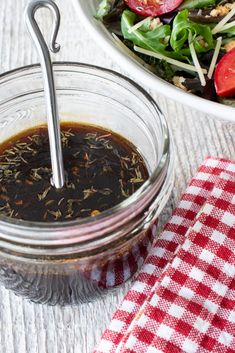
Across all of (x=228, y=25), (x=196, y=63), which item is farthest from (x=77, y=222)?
(x=228, y=25)

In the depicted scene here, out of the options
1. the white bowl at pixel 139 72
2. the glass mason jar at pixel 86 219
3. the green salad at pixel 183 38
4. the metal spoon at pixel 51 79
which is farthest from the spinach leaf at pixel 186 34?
the metal spoon at pixel 51 79

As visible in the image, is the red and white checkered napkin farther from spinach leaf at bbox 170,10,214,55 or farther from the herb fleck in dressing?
spinach leaf at bbox 170,10,214,55

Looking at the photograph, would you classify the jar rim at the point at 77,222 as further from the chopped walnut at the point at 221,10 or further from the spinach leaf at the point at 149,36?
the chopped walnut at the point at 221,10

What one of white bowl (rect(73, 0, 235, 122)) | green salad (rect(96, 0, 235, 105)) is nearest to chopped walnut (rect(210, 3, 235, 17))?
Answer: green salad (rect(96, 0, 235, 105))

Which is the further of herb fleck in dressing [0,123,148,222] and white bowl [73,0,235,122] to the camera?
Result: white bowl [73,0,235,122]

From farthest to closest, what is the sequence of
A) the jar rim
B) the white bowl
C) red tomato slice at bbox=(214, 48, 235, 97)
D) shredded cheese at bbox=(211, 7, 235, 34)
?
shredded cheese at bbox=(211, 7, 235, 34) < red tomato slice at bbox=(214, 48, 235, 97) < the white bowl < the jar rim

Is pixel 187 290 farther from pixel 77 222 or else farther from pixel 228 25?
pixel 228 25

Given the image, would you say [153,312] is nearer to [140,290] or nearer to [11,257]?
[140,290]
